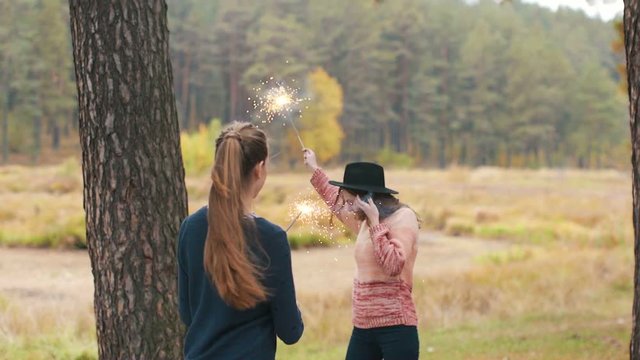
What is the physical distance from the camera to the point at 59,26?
5112 centimetres

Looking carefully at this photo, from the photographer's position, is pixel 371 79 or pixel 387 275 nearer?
pixel 387 275

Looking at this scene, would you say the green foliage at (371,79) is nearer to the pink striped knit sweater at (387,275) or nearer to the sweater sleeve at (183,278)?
the pink striped knit sweater at (387,275)

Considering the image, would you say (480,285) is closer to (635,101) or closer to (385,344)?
(635,101)

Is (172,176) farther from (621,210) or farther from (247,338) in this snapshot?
(621,210)

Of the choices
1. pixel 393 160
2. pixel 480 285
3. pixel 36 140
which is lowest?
pixel 480 285

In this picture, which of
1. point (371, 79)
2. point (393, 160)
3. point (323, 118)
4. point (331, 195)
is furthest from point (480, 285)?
point (371, 79)

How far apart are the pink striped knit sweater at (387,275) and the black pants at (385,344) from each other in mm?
37

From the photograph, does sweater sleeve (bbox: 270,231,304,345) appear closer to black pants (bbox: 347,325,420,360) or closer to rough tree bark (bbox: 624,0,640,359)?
black pants (bbox: 347,325,420,360)

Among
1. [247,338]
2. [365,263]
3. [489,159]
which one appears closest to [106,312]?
[365,263]

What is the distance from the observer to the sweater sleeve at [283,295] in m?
3.08

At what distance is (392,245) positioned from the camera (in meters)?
4.36

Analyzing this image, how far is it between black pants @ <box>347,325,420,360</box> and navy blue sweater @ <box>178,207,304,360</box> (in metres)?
1.35

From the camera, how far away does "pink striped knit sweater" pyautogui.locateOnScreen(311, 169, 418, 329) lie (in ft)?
14.4

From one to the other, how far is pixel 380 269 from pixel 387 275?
5 cm
